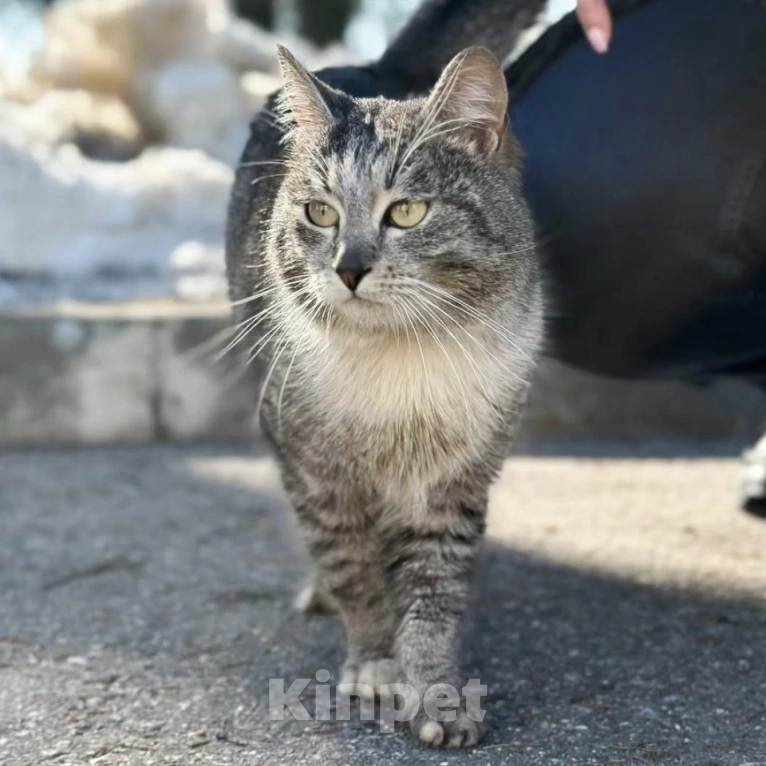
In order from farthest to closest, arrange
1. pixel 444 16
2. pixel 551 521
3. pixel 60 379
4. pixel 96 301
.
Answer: pixel 96 301 < pixel 60 379 < pixel 551 521 < pixel 444 16

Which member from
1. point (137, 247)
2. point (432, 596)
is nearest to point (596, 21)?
point (432, 596)

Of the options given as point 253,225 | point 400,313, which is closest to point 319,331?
point 400,313

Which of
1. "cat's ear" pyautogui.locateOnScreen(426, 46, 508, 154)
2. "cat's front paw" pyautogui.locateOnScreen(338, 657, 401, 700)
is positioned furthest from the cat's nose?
"cat's front paw" pyautogui.locateOnScreen(338, 657, 401, 700)

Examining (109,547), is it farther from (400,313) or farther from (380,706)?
(400,313)

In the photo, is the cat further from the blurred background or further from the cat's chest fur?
the blurred background

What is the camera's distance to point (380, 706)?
190 centimetres

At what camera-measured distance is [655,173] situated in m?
2.54

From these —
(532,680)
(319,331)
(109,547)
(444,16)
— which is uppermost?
(444,16)

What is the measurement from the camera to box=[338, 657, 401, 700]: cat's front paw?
75.7 inches

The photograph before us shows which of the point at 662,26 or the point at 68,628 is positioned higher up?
the point at 662,26

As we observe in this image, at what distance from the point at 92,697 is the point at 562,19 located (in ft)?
5.59

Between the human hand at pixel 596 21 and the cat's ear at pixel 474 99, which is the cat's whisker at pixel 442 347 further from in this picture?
the human hand at pixel 596 21

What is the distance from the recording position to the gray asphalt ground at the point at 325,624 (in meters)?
1.73

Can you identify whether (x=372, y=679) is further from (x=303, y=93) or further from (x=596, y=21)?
(x=596, y=21)
